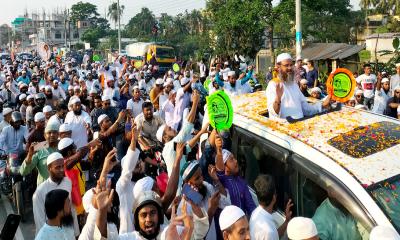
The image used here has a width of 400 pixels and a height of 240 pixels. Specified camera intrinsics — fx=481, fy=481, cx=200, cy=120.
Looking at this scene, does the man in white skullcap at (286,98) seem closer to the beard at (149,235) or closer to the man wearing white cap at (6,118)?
the beard at (149,235)

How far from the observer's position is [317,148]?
146 inches

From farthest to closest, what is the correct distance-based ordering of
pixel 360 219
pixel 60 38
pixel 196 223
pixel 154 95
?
pixel 60 38 → pixel 154 95 → pixel 196 223 → pixel 360 219

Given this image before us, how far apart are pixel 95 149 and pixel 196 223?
10.3ft

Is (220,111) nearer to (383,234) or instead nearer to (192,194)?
(192,194)

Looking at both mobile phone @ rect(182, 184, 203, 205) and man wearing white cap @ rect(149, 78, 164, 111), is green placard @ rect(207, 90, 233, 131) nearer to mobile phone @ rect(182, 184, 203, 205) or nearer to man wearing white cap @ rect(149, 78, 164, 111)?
mobile phone @ rect(182, 184, 203, 205)

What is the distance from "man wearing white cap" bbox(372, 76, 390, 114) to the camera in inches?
366

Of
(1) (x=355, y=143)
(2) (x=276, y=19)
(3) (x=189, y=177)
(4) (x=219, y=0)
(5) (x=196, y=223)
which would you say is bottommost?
(5) (x=196, y=223)

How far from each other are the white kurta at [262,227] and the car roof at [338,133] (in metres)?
0.65

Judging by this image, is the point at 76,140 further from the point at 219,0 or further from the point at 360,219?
the point at 219,0

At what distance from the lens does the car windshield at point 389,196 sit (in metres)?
3.07

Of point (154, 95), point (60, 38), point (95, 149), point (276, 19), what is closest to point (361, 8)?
point (276, 19)

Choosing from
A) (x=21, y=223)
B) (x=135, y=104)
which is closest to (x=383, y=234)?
(x=21, y=223)

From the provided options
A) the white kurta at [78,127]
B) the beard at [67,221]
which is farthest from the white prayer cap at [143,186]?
the white kurta at [78,127]

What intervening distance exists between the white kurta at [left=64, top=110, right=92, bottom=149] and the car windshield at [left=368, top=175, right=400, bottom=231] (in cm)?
556
